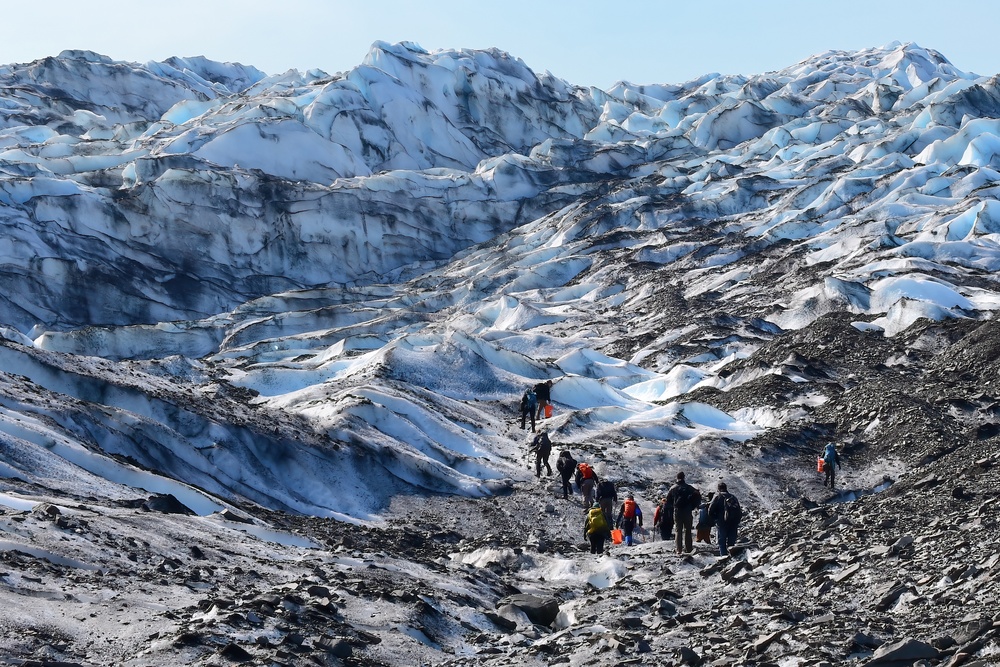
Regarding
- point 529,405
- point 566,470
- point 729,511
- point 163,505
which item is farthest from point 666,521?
point 529,405

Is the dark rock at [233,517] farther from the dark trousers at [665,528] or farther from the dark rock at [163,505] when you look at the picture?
the dark trousers at [665,528]

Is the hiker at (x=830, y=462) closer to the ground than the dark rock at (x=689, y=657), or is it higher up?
higher up

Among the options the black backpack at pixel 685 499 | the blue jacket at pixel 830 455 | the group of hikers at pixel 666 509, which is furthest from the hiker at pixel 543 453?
the black backpack at pixel 685 499

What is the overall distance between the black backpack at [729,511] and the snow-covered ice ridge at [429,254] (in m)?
8.02

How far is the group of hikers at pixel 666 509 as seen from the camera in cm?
1733

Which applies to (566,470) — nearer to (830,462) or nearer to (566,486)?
(566,486)

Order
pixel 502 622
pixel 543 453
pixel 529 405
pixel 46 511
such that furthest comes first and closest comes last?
pixel 529 405 < pixel 543 453 < pixel 502 622 < pixel 46 511

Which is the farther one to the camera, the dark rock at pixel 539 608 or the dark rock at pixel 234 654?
the dark rock at pixel 539 608

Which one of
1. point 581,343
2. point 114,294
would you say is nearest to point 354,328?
point 581,343

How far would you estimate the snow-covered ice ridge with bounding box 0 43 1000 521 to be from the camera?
2514 cm

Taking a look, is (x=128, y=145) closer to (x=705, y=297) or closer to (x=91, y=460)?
(x=705, y=297)

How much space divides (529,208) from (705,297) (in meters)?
27.4

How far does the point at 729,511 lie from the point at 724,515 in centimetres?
13

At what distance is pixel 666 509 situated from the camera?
1939 cm
